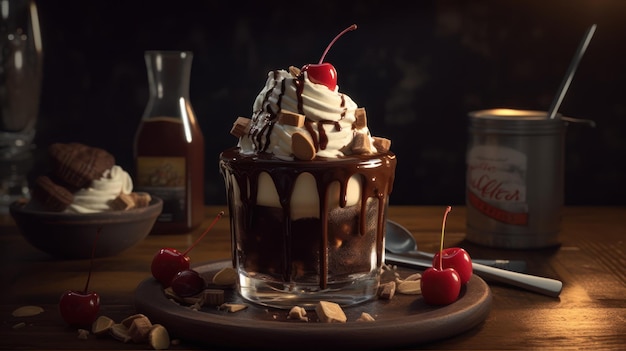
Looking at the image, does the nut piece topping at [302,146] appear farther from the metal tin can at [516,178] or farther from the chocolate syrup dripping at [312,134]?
the metal tin can at [516,178]

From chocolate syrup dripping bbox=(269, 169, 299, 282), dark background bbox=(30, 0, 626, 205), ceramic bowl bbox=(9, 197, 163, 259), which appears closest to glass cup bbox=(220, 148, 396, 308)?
chocolate syrup dripping bbox=(269, 169, 299, 282)

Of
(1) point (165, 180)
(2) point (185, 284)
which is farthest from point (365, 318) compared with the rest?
(1) point (165, 180)

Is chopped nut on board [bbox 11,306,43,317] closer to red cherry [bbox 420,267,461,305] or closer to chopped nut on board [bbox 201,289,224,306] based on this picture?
chopped nut on board [bbox 201,289,224,306]

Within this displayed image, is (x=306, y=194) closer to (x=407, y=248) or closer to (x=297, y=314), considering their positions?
(x=297, y=314)

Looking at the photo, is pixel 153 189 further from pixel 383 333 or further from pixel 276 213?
pixel 383 333

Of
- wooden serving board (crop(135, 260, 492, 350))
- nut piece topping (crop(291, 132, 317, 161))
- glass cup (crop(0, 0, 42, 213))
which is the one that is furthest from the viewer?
glass cup (crop(0, 0, 42, 213))

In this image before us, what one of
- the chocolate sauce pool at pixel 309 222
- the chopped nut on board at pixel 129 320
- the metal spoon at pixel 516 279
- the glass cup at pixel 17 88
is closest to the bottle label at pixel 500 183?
the metal spoon at pixel 516 279

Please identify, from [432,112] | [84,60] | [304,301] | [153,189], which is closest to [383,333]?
[304,301]
